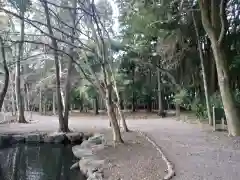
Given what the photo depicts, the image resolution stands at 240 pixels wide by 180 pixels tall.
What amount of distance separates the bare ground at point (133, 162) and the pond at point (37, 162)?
1.10 metres

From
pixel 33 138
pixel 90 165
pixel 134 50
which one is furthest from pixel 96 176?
pixel 134 50

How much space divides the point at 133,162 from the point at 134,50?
17209mm

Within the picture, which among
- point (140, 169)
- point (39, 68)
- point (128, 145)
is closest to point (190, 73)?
point (128, 145)

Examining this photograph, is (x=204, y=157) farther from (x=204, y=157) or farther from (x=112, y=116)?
(x=112, y=116)

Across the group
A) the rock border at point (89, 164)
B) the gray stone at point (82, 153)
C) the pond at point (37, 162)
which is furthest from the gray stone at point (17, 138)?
the gray stone at point (82, 153)

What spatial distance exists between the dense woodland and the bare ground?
965mm

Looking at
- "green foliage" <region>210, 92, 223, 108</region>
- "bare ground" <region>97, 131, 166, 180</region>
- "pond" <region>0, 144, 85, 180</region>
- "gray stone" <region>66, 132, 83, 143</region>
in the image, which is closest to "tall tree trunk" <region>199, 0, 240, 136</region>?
"bare ground" <region>97, 131, 166, 180</region>

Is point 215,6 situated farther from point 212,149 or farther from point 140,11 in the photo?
point 212,149

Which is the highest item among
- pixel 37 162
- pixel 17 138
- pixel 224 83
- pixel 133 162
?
pixel 224 83

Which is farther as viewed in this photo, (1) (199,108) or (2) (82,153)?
(1) (199,108)

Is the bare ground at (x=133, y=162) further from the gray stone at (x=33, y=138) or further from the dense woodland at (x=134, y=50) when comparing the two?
the gray stone at (x=33, y=138)

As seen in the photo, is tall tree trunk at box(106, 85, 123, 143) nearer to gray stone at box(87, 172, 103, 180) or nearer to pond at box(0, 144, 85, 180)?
pond at box(0, 144, 85, 180)

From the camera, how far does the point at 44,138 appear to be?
14336mm

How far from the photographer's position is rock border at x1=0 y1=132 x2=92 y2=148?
1397 cm
